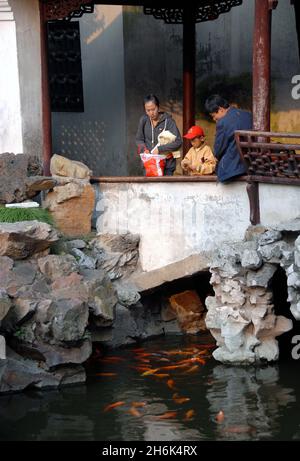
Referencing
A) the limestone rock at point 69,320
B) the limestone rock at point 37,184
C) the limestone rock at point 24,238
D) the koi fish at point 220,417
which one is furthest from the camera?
the limestone rock at point 37,184

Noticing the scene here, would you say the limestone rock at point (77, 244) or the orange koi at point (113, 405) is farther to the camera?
the limestone rock at point (77, 244)

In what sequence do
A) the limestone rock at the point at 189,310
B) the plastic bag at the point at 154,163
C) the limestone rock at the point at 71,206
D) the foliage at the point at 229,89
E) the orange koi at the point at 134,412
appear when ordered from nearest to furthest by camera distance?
the orange koi at the point at 134,412
the limestone rock at the point at 71,206
the plastic bag at the point at 154,163
the limestone rock at the point at 189,310
the foliage at the point at 229,89

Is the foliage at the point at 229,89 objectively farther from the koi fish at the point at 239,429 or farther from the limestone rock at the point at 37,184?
the koi fish at the point at 239,429

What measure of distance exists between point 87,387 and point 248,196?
2.94m

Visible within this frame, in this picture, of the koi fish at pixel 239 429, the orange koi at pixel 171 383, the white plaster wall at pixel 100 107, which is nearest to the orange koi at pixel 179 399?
the orange koi at pixel 171 383

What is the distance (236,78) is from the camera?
16188 mm

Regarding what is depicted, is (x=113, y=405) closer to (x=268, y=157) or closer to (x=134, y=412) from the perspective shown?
(x=134, y=412)

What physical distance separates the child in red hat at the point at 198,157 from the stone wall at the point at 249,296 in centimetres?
109

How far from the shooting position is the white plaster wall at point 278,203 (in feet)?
38.3

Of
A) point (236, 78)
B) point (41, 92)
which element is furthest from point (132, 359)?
point (236, 78)

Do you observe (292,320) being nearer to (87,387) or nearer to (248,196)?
(248,196)

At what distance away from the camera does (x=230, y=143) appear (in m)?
11.9

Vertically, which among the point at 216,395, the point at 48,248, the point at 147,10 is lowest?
the point at 216,395

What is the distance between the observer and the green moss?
12.2 m
